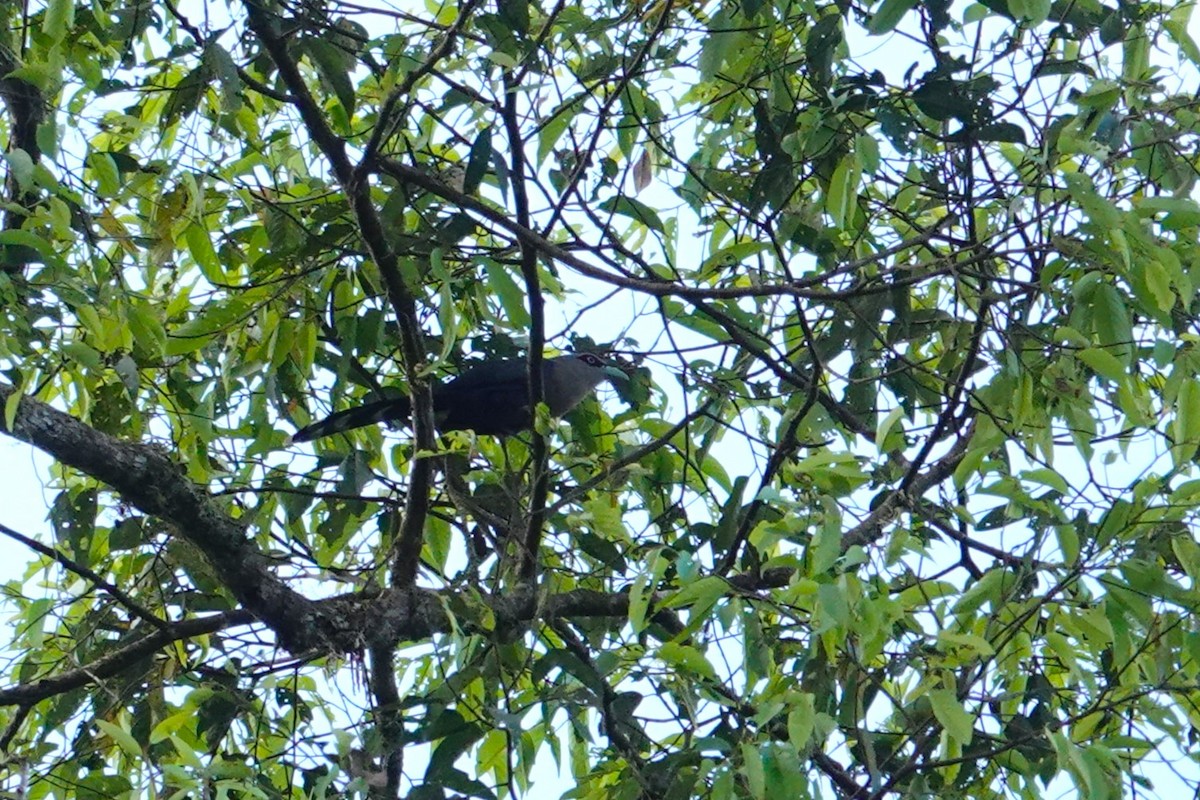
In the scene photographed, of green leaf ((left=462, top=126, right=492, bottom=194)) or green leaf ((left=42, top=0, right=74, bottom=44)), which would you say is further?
green leaf ((left=462, top=126, right=492, bottom=194))

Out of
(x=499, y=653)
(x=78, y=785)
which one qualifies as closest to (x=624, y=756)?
(x=499, y=653)

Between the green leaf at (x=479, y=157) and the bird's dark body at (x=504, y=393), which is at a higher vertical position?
the bird's dark body at (x=504, y=393)

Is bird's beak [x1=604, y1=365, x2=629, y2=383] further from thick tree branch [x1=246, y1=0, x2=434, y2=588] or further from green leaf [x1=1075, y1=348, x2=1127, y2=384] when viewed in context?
green leaf [x1=1075, y1=348, x2=1127, y2=384]

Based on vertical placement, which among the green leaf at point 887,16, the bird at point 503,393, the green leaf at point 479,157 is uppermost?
the bird at point 503,393

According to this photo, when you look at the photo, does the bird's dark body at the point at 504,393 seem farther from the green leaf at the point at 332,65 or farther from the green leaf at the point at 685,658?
the green leaf at the point at 685,658

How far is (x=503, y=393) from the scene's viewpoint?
15.0 ft

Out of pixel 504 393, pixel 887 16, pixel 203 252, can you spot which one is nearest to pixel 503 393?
pixel 504 393

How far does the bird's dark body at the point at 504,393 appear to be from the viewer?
14.4ft

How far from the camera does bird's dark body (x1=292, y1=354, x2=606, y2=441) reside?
4.39 meters

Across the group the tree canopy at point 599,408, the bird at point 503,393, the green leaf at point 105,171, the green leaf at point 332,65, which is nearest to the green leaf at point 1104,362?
the tree canopy at point 599,408

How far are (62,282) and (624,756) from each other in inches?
61.4

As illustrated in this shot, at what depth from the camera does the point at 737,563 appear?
372 centimetres

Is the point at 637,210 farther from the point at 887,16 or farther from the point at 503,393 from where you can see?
the point at 503,393

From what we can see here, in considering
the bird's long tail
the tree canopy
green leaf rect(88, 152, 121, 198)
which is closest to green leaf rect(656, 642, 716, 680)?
the tree canopy
